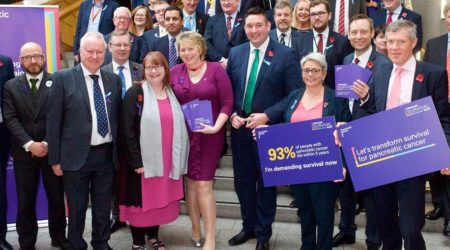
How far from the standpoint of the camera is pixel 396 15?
193 inches

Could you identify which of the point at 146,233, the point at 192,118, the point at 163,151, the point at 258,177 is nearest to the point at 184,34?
the point at 192,118

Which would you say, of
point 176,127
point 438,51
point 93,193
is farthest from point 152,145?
point 438,51

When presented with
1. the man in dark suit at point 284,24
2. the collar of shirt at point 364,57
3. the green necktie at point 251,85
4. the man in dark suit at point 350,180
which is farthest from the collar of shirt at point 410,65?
the man in dark suit at point 284,24

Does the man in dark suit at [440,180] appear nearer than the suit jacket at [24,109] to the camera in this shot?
No

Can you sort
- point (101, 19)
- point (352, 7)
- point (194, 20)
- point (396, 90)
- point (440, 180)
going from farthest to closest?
1. point (101, 19)
2. point (194, 20)
3. point (352, 7)
4. point (440, 180)
5. point (396, 90)

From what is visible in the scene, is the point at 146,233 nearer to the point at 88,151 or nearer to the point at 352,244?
the point at 88,151

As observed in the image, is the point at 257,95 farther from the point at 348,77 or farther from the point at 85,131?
the point at 85,131

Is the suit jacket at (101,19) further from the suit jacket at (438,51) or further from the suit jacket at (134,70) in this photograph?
the suit jacket at (438,51)

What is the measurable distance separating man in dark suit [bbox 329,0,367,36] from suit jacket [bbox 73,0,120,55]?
2.76 m

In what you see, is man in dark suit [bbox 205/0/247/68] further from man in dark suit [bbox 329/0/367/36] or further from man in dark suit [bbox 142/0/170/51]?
man in dark suit [bbox 329/0/367/36]

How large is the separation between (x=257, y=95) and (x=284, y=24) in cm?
114

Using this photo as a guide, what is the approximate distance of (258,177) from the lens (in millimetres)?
4008

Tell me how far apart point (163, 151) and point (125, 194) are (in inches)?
18.9

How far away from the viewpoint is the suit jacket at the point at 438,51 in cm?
420
